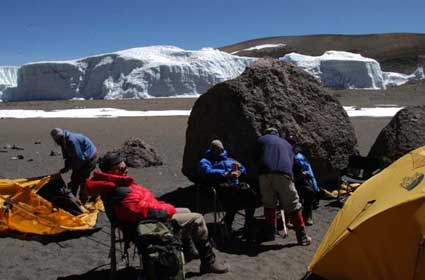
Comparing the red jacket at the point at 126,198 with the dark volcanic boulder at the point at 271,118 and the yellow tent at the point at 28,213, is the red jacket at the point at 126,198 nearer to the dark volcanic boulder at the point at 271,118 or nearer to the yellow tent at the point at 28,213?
the yellow tent at the point at 28,213

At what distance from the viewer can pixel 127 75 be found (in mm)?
53625

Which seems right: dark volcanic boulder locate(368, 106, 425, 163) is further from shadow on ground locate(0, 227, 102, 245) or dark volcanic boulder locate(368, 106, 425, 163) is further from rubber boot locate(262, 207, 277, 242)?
shadow on ground locate(0, 227, 102, 245)

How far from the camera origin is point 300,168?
7.14 m

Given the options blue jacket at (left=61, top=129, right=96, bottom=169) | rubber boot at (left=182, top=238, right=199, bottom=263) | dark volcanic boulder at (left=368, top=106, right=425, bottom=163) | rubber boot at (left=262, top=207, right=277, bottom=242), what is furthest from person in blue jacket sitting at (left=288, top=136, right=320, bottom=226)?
blue jacket at (left=61, top=129, right=96, bottom=169)

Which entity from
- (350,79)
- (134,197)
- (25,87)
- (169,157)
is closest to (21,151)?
(169,157)

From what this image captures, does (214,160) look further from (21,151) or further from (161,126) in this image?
(161,126)

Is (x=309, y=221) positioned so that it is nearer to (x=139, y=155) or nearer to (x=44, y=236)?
(x=44, y=236)

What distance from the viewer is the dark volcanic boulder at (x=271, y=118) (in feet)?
27.3

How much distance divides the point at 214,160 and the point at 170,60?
161 feet

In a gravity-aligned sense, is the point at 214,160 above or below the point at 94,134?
above

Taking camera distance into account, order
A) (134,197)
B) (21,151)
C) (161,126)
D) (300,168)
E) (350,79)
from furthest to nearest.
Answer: (350,79) < (161,126) < (21,151) < (300,168) < (134,197)

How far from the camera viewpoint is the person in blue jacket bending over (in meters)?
7.31

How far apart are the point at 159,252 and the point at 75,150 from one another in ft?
11.4

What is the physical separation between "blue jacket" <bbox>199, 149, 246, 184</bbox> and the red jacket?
1.53 metres
